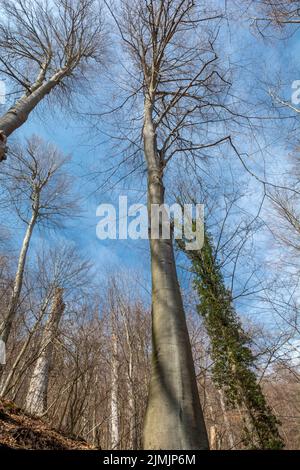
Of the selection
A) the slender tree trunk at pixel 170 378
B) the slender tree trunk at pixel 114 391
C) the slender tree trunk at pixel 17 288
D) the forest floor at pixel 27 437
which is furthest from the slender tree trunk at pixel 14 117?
the slender tree trunk at pixel 114 391

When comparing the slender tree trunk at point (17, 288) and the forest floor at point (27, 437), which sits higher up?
the slender tree trunk at point (17, 288)

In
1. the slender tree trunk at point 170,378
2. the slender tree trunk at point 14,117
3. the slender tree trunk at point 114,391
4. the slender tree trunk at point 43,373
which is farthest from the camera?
the slender tree trunk at point 114,391

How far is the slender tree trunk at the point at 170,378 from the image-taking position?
1.25 meters

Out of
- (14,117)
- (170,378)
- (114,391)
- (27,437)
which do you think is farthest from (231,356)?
(14,117)

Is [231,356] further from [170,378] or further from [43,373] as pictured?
[170,378]

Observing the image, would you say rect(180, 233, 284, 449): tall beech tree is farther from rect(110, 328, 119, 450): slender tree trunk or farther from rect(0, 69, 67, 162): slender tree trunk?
rect(0, 69, 67, 162): slender tree trunk

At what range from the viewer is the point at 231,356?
5957mm

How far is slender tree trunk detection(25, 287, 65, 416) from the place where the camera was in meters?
5.13

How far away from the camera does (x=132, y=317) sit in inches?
371

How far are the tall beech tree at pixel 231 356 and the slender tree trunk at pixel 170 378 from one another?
4096 millimetres

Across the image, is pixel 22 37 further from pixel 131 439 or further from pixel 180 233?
pixel 131 439

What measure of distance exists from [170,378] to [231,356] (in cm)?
505

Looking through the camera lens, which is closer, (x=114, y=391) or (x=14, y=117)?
(x=14, y=117)

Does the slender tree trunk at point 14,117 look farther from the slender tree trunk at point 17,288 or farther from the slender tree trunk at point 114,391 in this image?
the slender tree trunk at point 114,391
